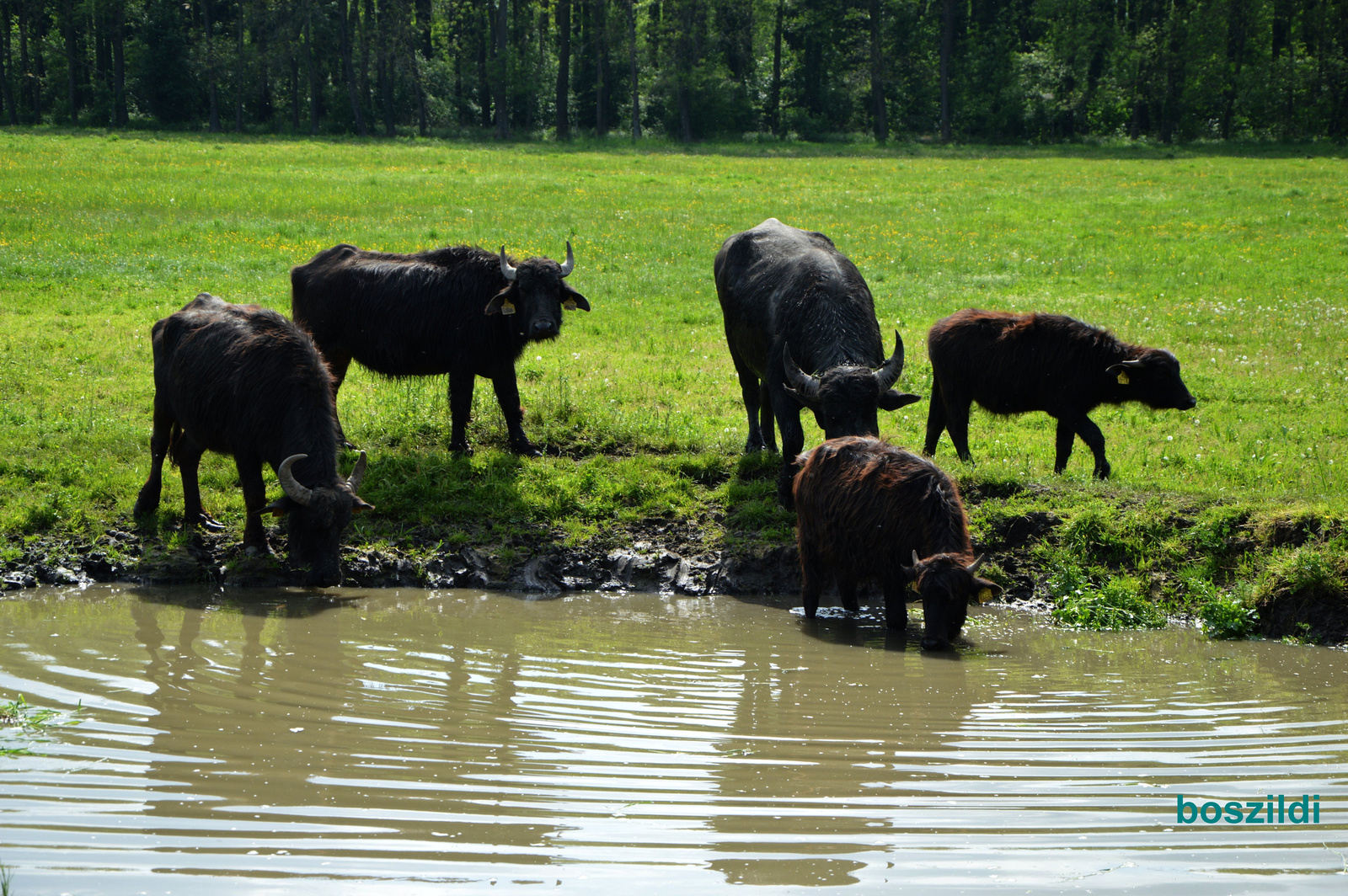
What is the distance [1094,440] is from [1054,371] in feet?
2.56

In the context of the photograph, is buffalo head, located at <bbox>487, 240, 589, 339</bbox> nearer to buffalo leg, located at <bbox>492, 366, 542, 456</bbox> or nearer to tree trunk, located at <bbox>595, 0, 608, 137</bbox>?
buffalo leg, located at <bbox>492, 366, 542, 456</bbox>

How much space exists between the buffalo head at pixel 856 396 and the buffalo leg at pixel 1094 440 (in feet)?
7.78

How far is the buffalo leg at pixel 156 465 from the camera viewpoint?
32.8ft

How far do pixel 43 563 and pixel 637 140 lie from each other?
5743 cm

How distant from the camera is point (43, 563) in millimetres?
9312

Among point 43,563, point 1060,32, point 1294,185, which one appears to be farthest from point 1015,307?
point 1060,32

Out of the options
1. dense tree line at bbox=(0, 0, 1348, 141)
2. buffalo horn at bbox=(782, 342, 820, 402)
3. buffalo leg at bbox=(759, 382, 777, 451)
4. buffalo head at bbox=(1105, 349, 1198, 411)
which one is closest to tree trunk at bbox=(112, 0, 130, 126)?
dense tree line at bbox=(0, 0, 1348, 141)

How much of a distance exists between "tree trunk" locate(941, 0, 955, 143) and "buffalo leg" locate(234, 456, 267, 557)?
61.8 meters

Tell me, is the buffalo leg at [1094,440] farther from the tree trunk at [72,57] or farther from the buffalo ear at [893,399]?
the tree trunk at [72,57]

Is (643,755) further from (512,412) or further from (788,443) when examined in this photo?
(512,412)

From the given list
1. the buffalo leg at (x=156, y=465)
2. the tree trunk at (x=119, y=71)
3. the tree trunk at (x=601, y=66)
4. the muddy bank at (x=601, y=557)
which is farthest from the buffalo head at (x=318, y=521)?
the tree trunk at (x=119, y=71)

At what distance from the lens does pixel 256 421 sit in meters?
9.35

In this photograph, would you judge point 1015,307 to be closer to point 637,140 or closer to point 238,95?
point 637,140

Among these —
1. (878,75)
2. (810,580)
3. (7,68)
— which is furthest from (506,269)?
(7,68)
